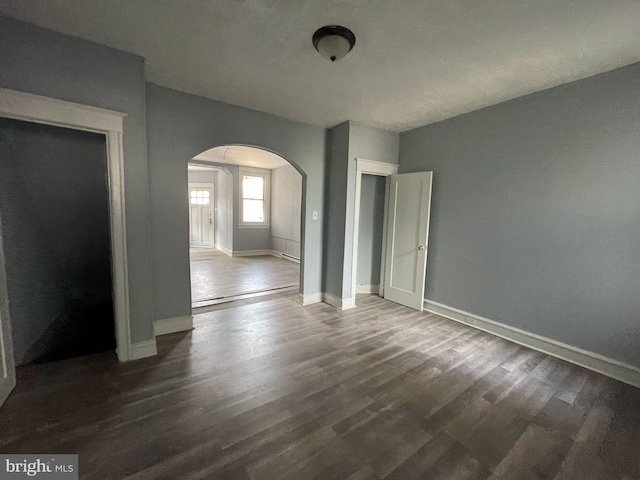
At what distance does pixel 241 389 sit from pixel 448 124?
3936mm

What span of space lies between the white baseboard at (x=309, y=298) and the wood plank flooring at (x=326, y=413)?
113cm

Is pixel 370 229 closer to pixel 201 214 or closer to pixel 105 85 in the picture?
pixel 105 85

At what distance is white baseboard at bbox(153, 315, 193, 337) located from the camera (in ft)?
9.45

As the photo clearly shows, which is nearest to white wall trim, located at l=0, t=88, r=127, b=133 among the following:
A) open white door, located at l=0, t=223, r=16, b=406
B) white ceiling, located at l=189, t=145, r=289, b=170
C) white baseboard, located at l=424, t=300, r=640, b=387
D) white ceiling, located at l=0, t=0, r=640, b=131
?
white ceiling, located at l=0, t=0, r=640, b=131

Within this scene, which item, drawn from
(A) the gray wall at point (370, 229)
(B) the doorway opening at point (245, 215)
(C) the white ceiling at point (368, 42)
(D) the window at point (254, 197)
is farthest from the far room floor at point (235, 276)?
(C) the white ceiling at point (368, 42)

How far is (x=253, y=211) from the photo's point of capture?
25.9ft

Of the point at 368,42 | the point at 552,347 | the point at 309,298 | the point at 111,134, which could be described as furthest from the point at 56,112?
the point at 552,347

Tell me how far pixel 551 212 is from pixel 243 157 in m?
5.98

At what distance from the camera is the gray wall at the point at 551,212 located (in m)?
2.28

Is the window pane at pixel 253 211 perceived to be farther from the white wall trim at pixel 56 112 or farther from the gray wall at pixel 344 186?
the white wall trim at pixel 56 112

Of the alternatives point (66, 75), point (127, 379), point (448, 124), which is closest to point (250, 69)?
point (66, 75)

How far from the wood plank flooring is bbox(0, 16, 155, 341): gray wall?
665mm

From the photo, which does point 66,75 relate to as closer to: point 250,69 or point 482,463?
point 250,69

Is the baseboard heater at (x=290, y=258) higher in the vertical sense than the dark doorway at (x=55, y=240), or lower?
lower
